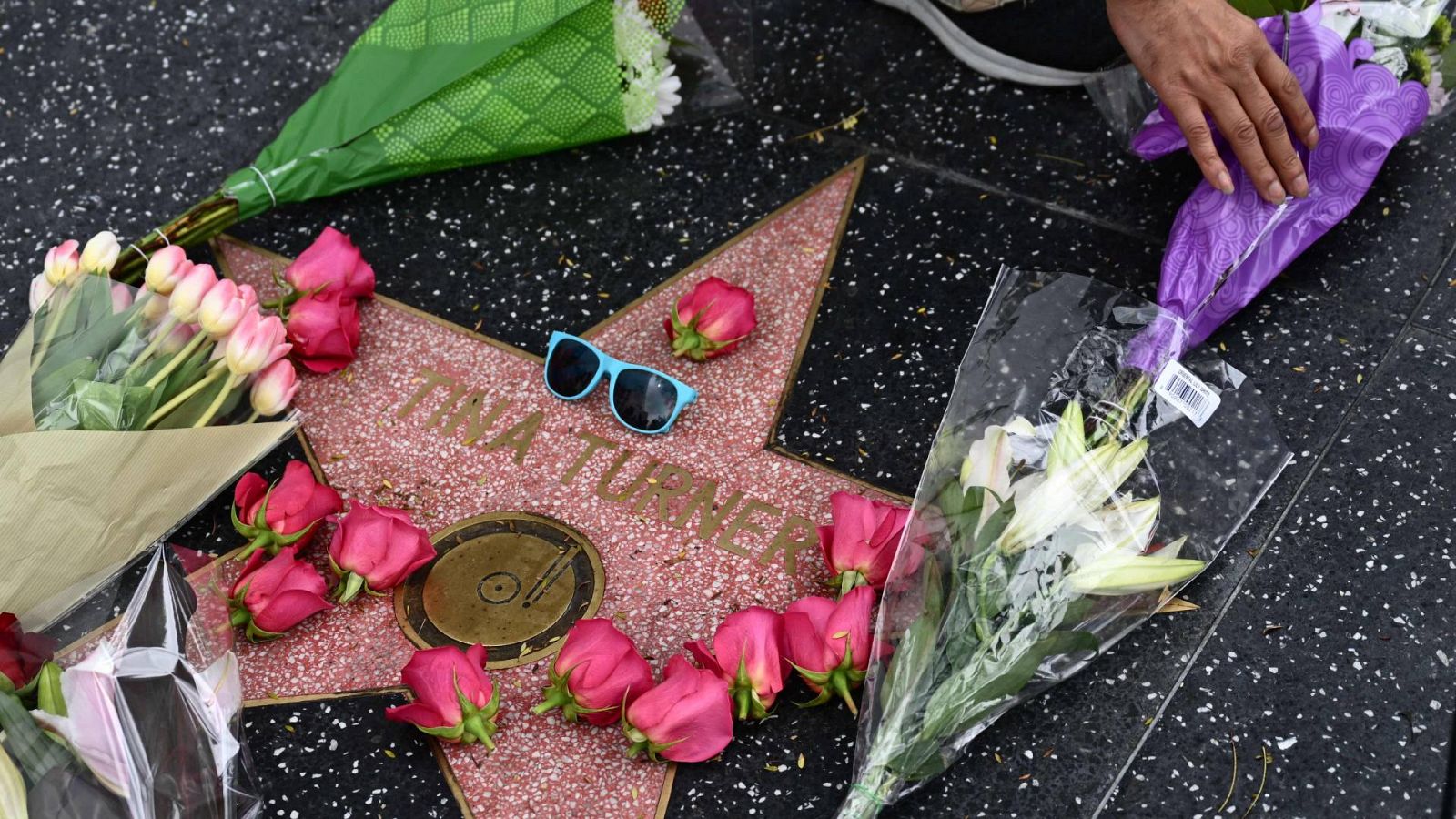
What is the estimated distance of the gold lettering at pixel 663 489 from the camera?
1.52 metres

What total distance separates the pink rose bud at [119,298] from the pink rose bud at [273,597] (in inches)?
13.4

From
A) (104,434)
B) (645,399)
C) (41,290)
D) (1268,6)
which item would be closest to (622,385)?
(645,399)

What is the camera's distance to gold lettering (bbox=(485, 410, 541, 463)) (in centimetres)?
159

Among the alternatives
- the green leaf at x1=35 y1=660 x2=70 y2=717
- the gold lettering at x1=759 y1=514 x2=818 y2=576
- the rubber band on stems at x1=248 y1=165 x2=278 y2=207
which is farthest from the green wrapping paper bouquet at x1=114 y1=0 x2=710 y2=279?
the green leaf at x1=35 y1=660 x2=70 y2=717

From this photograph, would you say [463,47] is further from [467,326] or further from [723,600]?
[723,600]

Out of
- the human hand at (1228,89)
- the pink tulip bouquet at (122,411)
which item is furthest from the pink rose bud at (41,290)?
the human hand at (1228,89)

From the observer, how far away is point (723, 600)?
1.42 m

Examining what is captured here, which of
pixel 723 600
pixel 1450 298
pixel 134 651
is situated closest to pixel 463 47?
pixel 723 600

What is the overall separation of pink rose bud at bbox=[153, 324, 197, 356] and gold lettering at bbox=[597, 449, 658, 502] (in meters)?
0.50

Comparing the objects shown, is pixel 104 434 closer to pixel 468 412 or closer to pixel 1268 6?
pixel 468 412

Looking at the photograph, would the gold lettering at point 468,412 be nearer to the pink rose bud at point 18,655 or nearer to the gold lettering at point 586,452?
the gold lettering at point 586,452

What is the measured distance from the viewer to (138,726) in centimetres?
106

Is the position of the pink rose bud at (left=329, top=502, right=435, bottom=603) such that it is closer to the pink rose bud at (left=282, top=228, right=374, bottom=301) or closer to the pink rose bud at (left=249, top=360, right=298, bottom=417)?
the pink rose bud at (left=249, top=360, right=298, bottom=417)

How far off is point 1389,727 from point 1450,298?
0.71m
